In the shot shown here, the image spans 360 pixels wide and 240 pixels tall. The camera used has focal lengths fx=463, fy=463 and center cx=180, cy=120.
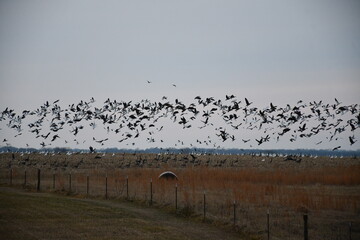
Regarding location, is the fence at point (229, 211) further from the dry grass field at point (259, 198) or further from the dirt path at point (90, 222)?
the dirt path at point (90, 222)

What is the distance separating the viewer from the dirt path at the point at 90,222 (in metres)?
21.3

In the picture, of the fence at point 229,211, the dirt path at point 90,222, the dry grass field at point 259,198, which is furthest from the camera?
the dry grass field at point 259,198

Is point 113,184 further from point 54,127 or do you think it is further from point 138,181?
point 54,127

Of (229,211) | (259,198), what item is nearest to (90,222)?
(229,211)

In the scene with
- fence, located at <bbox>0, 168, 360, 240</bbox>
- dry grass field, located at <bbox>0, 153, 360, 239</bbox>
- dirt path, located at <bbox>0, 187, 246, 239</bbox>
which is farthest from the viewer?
dry grass field, located at <bbox>0, 153, 360, 239</bbox>

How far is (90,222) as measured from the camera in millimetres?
24562

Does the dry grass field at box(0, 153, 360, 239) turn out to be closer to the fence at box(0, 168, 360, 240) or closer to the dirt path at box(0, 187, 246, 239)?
the fence at box(0, 168, 360, 240)

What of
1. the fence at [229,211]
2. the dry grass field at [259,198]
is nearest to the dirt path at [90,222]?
the fence at [229,211]

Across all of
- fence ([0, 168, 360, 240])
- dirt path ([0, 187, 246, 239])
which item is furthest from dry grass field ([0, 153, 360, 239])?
dirt path ([0, 187, 246, 239])

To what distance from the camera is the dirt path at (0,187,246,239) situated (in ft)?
69.9

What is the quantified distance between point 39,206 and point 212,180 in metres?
18.1

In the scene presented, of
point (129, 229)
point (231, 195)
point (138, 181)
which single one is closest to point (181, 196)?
point (231, 195)

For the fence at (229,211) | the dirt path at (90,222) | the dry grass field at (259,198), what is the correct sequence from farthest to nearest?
the dry grass field at (259,198)
the fence at (229,211)
the dirt path at (90,222)

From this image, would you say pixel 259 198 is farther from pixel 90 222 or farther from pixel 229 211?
pixel 90 222
